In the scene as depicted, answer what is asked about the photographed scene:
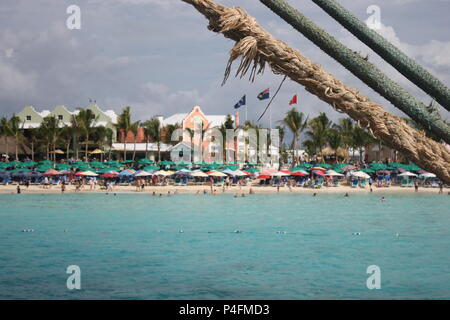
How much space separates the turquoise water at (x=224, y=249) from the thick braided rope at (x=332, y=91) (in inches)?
542

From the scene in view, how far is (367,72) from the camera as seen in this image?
109 inches

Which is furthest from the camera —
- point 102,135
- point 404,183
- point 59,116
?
point 59,116

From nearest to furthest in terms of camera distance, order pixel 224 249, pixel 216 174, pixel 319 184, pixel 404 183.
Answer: pixel 224 249, pixel 216 174, pixel 319 184, pixel 404 183

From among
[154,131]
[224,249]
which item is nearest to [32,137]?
[154,131]

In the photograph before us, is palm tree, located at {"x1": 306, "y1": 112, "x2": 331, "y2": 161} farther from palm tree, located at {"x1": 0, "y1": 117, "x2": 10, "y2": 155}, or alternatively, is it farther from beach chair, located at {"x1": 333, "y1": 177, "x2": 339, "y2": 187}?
palm tree, located at {"x1": 0, "y1": 117, "x2": 10, "y2": 155}

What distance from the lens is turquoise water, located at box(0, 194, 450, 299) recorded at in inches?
677

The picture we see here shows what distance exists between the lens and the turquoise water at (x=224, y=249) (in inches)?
677

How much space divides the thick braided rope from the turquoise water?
13779mm

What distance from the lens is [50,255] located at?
22766 millimetres

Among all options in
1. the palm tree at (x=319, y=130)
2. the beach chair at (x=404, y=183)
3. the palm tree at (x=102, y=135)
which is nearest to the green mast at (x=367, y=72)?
the beach chair at (x=404, y=183)

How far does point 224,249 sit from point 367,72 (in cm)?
2168

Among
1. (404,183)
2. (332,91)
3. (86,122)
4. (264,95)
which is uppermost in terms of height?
(264,95)

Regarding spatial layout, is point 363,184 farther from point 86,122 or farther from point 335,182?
point 86,122
